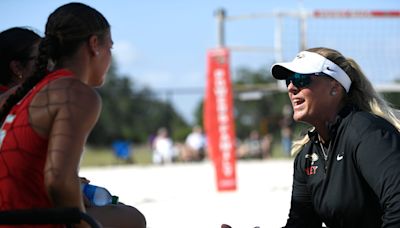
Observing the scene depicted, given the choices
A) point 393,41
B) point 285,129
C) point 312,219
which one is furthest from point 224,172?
point 285,129

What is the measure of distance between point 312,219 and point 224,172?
25.0 feet

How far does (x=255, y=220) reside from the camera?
6418 mm

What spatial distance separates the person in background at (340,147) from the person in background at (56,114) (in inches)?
44.7

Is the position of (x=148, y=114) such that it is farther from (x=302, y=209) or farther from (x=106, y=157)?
(x=302, y=209)

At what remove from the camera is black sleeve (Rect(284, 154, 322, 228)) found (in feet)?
11.4

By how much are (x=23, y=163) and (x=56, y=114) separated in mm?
223

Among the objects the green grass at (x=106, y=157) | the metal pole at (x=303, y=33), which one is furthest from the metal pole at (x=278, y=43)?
the green grass at (x=106, y=157)

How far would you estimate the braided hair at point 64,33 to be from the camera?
244cm

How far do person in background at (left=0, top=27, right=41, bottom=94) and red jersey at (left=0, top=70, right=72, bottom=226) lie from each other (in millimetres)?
1198

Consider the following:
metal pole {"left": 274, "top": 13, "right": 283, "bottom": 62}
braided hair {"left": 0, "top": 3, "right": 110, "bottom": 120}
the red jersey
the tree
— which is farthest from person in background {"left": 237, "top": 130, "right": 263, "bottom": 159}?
the red jersey

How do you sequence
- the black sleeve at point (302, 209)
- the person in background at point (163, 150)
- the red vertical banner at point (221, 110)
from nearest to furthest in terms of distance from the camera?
1. the black sleeve at point (302, 209)
2. the red vertical banner at point (221, 110)
3. the person in background at point (163, 150)

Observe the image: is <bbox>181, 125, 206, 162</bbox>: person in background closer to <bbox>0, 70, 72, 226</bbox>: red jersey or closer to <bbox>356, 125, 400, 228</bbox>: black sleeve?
<bbox>356, 125, 400, 228</bbox>: black sleeve

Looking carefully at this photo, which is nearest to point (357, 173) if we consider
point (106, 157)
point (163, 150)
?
point (163, 150)

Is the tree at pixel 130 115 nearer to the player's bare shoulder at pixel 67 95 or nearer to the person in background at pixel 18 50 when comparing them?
the person in background at pixel 18 50
